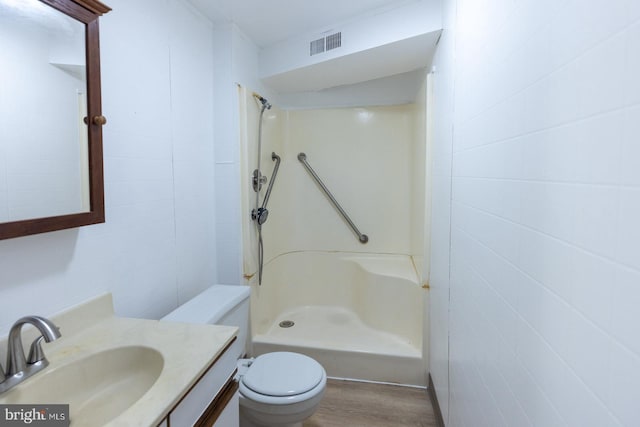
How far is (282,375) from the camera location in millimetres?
1458

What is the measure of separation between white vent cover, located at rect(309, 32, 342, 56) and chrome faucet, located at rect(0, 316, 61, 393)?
1.89 meters

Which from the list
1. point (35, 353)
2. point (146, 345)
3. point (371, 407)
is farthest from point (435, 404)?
point (35, 353)

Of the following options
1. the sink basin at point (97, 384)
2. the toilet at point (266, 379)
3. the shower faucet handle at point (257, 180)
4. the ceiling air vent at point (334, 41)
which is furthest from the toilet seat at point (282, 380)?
the ceiling air vent at point (334, 41)

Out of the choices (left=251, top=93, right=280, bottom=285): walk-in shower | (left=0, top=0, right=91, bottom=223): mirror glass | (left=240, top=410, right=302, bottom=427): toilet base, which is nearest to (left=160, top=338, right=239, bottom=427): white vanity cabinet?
(left=240, top=410, right=302, bottom=427): toilet base

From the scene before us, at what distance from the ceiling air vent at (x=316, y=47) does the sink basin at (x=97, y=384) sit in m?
1.84

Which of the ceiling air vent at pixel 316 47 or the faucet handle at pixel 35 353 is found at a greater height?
the ceiling air vent at pixel 316 47

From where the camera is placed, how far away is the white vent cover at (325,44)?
1912mm

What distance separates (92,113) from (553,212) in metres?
1.34

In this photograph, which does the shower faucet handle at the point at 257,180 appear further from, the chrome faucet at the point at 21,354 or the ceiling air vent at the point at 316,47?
the chrome faucet at the point at 21,354

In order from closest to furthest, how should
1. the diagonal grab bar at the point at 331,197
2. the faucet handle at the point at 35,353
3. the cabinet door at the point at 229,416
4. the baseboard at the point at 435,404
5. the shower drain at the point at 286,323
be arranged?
the faucet handle at the point at 35,353, the cabinet door at the point at 229,416, the baseboard at the point at 435,404, the shower drain at the point at 286,323, the diagonal grab bar at the point at 331,197

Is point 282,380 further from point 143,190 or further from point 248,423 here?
point 143,190

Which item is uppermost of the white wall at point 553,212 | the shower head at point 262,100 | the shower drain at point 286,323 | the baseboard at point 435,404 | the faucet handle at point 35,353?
the shower head at point 262,100

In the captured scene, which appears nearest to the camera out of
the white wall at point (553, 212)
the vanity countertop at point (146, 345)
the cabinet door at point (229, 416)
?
the white wall at point (553, 212)

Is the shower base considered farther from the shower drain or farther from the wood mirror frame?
the wood mirror frame
